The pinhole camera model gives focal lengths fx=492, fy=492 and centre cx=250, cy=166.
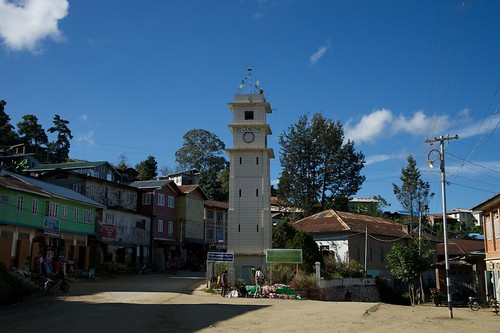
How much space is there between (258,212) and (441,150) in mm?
15373

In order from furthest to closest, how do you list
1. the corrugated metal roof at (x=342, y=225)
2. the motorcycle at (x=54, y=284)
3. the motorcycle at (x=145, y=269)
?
the corrugated metal roof at (x=342, y=225) → the motorcycle at (x=145, y=269) → the motorcycle at (x=54, y=284)

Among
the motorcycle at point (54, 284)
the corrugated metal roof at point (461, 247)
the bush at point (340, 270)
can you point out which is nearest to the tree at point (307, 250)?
the bush at point (340, 270)

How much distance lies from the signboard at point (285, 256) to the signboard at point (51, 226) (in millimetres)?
16088

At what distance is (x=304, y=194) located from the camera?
189 ft

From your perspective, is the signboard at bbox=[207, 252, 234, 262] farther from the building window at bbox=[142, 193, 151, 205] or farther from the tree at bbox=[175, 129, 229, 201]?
the tree at bbox=[175, 129, 229, 201]

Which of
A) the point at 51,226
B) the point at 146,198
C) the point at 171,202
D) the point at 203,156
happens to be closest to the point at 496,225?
the point at 51,226

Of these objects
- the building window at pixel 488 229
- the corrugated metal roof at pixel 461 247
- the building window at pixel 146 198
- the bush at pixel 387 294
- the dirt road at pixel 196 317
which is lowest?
the bush at pixel 387 294

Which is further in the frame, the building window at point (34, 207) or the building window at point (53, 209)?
the building window at point (53, 209)

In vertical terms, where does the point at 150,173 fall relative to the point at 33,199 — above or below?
above

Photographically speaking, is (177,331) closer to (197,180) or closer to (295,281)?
(295,281)

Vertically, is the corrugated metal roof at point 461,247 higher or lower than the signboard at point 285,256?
higher

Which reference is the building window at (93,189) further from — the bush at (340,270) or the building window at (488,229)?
the building window at (488,229)

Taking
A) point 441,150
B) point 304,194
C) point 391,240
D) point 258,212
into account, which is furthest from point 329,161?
point 441,150

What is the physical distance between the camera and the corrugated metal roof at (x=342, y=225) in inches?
1806
